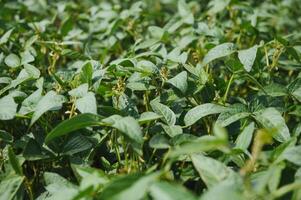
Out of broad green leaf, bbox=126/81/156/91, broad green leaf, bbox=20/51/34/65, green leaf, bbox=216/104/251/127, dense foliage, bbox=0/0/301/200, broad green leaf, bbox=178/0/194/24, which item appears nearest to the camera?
dense foliage, bbox=0/0/301/200

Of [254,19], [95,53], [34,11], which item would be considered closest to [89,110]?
[95,53]

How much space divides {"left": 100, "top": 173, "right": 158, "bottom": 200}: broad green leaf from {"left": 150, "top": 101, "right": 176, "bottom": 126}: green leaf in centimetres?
34

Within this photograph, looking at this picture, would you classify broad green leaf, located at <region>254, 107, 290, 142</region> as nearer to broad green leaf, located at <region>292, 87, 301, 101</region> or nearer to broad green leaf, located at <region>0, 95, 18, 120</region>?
A: broad green leaf, located at <region>292, 87, 301, 101</region>

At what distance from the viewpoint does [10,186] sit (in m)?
1.08

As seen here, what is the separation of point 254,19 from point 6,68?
A: 1061mm

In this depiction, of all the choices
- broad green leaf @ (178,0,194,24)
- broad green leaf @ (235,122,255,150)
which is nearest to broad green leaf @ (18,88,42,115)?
broad green leaf @ (235,122,255,150)

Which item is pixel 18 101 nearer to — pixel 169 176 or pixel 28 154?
pixel 28 154

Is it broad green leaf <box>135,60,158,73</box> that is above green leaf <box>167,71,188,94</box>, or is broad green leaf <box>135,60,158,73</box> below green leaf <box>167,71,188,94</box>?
above

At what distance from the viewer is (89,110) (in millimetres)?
1097

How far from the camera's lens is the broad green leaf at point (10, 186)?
1.06 metres

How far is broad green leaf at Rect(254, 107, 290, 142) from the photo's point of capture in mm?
1146

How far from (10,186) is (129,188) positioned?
0.40 m

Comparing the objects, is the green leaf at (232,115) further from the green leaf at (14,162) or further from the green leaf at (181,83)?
the green leaf at (14,162)

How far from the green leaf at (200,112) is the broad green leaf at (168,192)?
45cm
